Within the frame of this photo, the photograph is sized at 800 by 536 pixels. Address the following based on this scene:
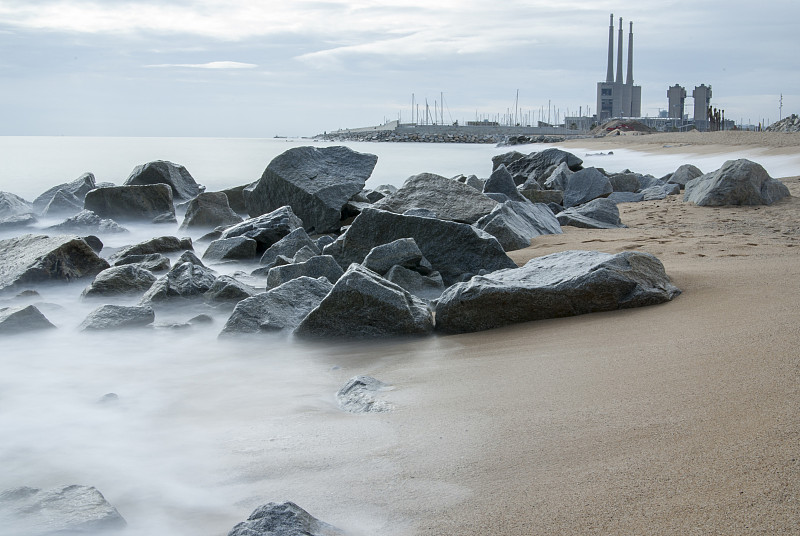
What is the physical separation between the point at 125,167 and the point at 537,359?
26.7 m

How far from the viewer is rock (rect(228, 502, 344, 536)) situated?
160 centimetres

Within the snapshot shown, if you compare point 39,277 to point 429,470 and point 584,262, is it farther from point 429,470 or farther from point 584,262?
point 429,470

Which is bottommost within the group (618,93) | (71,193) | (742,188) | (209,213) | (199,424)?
(199,424)

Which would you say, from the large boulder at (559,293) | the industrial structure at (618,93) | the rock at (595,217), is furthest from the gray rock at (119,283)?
the industrial structure at (618,93)

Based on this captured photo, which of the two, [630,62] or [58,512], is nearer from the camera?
[58,512]

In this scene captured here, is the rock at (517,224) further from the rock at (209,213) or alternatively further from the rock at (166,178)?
the rock at (166,178)

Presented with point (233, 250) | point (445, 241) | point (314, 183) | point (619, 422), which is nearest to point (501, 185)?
point (314, 183)

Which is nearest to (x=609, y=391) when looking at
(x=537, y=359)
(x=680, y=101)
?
(x=537, y=359)

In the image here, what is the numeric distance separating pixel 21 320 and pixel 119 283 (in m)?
1.06

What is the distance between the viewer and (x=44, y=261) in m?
5.66

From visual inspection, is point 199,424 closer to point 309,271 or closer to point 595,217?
point 309,271

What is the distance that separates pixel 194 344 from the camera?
394 cm

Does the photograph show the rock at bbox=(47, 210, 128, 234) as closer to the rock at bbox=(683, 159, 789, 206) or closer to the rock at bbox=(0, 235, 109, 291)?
the rock at bbox=(0, 235, 109, 291)

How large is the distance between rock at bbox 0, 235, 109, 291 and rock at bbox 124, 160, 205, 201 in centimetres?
508
